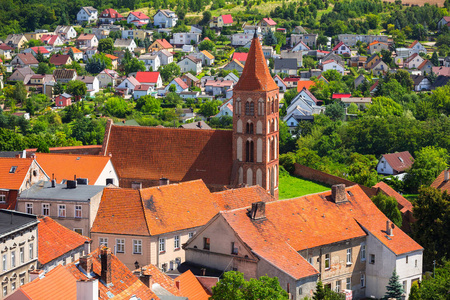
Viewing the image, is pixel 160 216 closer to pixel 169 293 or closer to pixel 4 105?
pixel 169 293

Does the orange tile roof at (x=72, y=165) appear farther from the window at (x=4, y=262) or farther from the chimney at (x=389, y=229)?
the chimney at (x=389, y=229)

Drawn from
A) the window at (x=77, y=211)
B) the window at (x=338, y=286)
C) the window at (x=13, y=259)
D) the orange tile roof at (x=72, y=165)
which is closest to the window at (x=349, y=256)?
the window at (x=338, y=286)

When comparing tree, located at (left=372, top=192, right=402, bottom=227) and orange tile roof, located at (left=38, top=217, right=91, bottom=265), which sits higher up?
orange tile roof, located at (left=38, top=217, right=91, bottom=265)

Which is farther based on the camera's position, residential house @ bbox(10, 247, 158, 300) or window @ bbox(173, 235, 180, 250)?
window @ bbox(173, 235, 180, 250)

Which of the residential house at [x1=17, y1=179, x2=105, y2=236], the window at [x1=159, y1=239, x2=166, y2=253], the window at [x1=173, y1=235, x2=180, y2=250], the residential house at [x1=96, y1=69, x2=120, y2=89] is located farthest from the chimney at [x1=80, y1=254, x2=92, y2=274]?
the residential house at [x1=96, y1=69, x2=120, y2=89]

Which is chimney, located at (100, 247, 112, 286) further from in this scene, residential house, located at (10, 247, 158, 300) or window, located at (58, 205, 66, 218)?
window, located at (58, 205, 66, 218)
